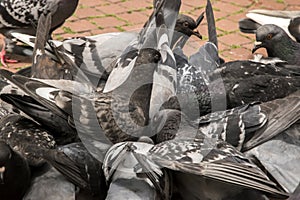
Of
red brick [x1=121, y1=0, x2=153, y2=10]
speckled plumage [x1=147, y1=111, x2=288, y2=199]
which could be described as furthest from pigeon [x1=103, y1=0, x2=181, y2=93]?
red brick [x1=121, y1=0, x2=153, y2=10]

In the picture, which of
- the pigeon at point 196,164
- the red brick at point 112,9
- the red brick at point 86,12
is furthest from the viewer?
the red brick at point 112,9

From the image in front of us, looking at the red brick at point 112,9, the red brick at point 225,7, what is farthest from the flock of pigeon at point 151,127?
the red brick at point 225,7

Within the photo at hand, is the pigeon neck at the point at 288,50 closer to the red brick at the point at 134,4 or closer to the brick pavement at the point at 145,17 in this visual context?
the brick pavement at the point at 145,17

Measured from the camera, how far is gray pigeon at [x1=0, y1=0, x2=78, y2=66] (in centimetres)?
608

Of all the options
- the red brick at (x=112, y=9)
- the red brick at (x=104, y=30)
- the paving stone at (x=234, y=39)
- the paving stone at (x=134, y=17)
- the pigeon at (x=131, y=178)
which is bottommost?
the paving stone at (x=234, y=39)

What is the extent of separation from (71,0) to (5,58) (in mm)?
1007

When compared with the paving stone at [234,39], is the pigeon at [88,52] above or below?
above

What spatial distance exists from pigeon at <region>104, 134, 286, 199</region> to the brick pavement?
311 centimetres

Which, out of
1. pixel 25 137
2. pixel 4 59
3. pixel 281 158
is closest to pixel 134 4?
pixel 4 59

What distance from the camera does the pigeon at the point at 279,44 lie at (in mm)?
5332

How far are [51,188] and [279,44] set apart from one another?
3.18 m

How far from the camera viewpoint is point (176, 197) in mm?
3143

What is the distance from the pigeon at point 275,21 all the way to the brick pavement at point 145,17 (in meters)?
0.24

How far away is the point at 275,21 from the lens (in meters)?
6.26
